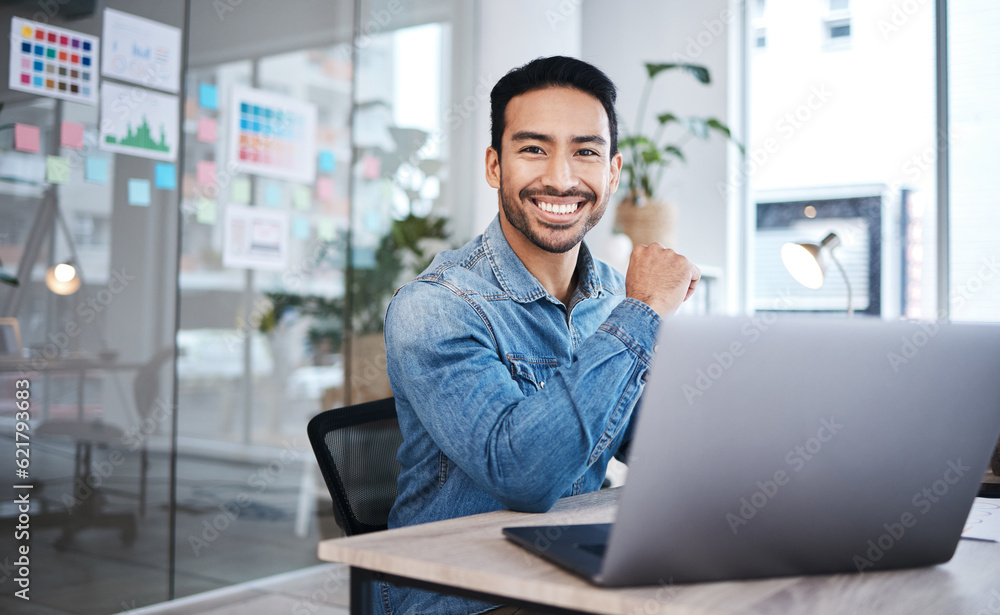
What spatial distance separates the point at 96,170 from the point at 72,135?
0.12m

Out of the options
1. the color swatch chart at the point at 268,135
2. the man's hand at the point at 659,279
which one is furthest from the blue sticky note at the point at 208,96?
the man's hand at the point at 659,279

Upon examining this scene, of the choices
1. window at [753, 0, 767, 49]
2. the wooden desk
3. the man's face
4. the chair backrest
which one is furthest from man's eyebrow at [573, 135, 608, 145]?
window at [753, 0, 767, 49]

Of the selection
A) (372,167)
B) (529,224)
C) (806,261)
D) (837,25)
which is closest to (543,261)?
(529,224)

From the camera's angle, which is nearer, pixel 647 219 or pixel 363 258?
pixel 363 258

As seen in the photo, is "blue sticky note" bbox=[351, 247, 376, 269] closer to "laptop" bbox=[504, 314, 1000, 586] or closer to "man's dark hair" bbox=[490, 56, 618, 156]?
"man's dark hair" bbox=[490, 56, 618, 156]

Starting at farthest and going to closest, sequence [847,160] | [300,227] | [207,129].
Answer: [847,160] < [300,227] < [207,129]

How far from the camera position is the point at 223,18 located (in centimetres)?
287

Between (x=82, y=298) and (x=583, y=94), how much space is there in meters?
1.79

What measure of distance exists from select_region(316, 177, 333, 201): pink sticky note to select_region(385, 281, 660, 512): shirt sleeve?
218 cm

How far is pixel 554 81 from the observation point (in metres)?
1.41

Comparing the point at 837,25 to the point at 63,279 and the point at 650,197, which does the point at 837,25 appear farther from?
the point at 63,279

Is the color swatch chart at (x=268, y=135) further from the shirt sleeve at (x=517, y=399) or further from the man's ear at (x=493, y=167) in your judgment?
the shirt sleeve at (x=517, y=399)

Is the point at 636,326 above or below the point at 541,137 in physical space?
below

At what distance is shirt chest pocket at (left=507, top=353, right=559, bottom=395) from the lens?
48.8 inches
